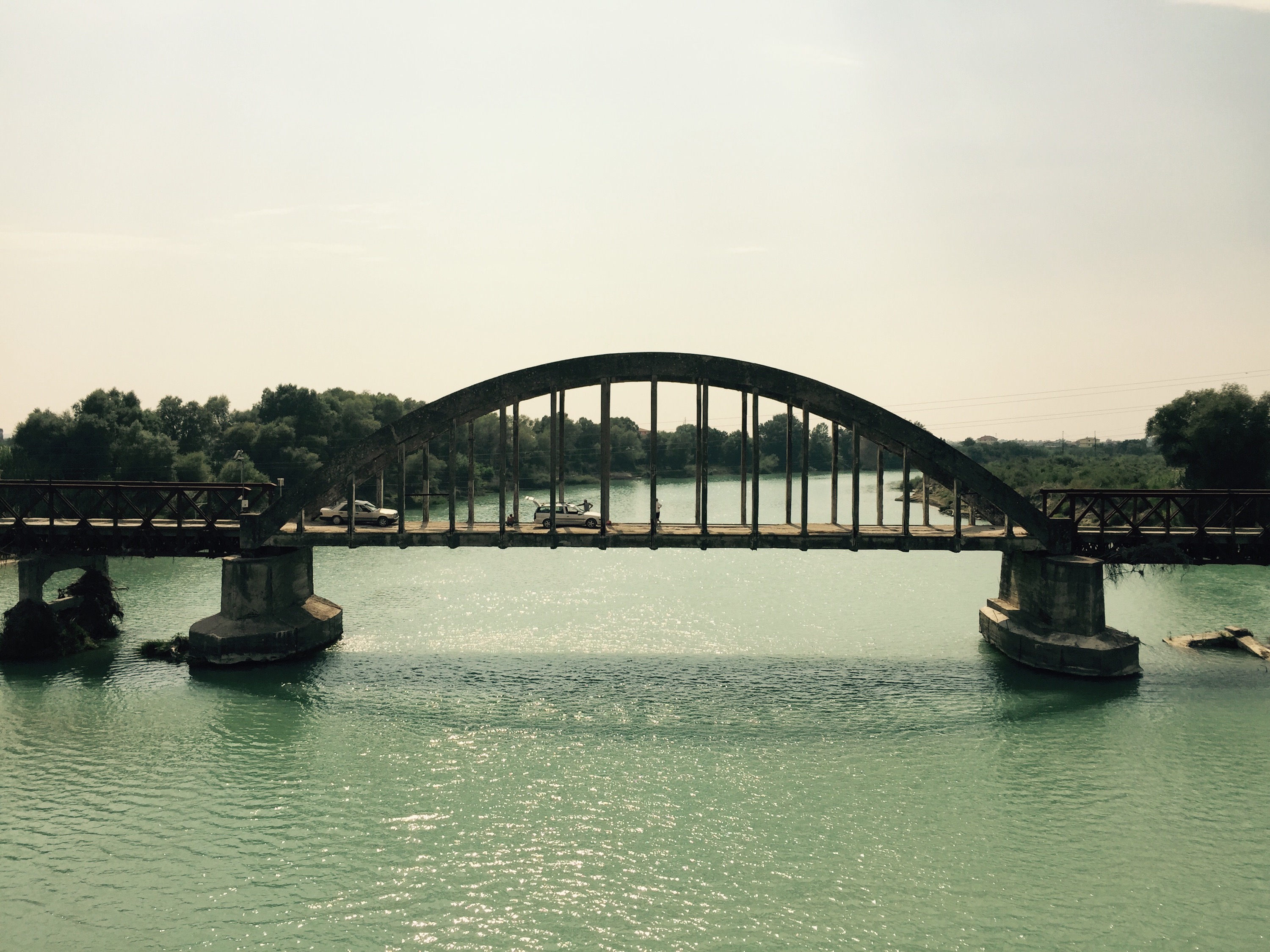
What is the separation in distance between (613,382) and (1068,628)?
20296 millimetres

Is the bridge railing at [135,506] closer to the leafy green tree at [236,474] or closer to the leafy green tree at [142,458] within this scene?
the leafy green tree at [236,474]

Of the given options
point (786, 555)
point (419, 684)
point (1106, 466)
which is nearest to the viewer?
point (419, 684)

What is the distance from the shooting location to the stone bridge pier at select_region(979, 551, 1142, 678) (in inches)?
1247

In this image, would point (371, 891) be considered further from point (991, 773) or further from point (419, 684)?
point (991, 773)

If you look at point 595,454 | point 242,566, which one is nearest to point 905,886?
point 242,566

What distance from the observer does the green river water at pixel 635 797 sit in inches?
675

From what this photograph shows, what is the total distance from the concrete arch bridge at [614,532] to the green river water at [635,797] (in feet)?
6.45

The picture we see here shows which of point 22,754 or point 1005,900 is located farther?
point 22,754

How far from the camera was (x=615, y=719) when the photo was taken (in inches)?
1117

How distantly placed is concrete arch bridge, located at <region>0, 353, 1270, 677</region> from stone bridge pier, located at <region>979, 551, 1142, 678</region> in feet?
0.19

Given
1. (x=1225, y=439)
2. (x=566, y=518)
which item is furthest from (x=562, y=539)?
(x=1225, y=439)

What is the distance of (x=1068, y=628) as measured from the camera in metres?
32.6

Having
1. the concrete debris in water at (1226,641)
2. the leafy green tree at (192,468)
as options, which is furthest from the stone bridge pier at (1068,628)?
the leafy green tree at (192,468)

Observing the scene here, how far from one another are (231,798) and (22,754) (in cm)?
774
